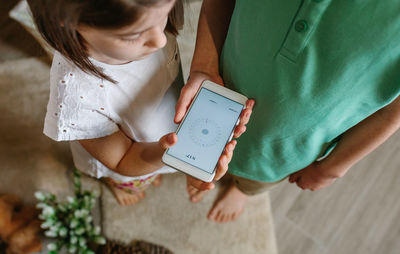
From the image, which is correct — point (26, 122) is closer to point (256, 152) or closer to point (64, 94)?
point (64, 94)

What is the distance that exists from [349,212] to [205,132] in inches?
31.5

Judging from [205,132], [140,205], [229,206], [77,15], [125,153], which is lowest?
[140,205]

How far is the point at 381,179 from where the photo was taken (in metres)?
1.15

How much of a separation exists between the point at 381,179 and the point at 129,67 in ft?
3.43

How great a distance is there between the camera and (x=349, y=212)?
1109 mm

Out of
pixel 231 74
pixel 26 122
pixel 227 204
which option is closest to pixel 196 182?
pixel 231 74

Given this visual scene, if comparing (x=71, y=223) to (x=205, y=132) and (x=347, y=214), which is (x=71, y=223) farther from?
(x=347, y=214)

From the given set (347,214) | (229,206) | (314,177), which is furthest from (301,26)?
(347,214)

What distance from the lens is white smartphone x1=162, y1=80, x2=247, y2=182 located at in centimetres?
56

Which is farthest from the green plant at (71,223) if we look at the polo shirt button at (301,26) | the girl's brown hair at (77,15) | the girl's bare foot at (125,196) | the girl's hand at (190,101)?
the polo shirt button at (301,26)

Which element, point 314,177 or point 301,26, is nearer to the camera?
point 301,26

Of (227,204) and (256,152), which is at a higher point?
(256,152)

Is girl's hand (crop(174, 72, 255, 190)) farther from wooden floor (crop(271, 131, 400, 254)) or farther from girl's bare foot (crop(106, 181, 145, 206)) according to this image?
wooden floor (crop(271, 131, 400, 254))

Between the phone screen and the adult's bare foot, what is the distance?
0.49 metres
